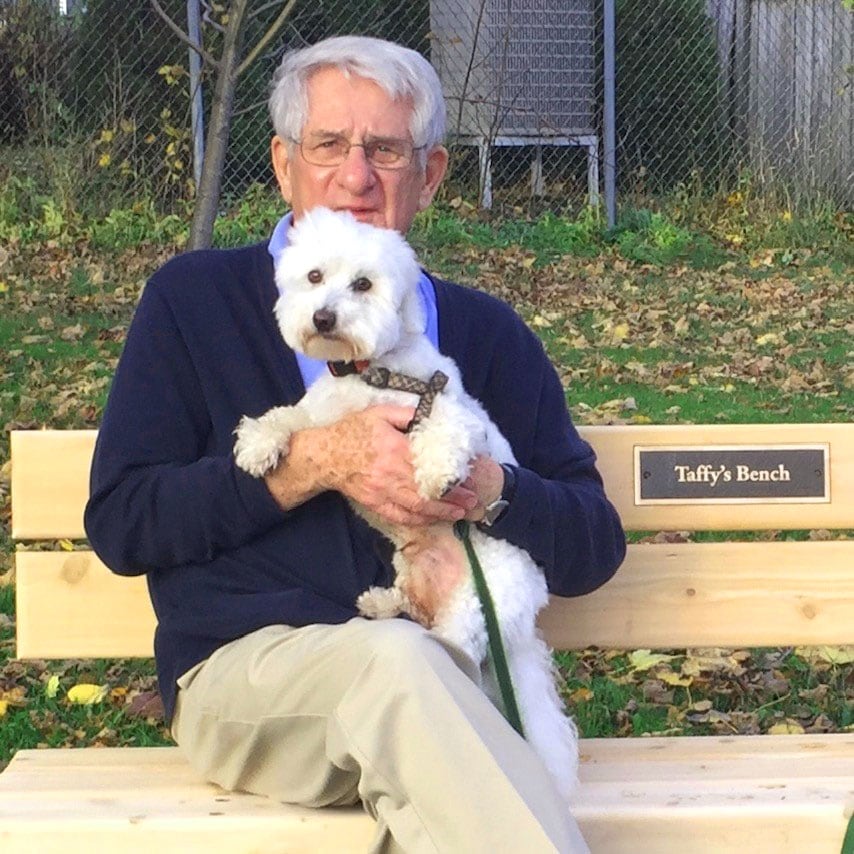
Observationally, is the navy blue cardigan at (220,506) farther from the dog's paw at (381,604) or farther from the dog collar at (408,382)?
the dog collar at (408,382)

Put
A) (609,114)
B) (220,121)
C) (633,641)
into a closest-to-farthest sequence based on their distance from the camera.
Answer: (633,641) → (220,121) → (609,114)

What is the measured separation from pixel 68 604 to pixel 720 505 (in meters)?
1.49

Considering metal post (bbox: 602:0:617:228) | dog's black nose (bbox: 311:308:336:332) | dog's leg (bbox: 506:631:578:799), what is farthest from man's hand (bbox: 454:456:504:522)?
metal post (bbox: 602:0:617:228)

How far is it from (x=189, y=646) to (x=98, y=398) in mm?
4451

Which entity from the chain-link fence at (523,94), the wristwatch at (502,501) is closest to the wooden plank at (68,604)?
the wristwatch at (502,501)

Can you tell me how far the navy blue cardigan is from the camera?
9.47 ft

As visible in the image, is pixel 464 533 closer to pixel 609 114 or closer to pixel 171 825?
pixel 171 825

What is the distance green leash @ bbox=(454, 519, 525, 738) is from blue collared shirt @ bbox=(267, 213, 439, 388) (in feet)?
1.43

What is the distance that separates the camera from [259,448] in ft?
9.38

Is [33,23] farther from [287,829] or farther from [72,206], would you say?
[287,829]

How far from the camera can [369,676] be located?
251cm

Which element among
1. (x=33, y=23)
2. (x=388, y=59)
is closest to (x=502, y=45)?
(x=33, y=23)

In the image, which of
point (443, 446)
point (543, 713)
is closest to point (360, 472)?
point (443, 446)

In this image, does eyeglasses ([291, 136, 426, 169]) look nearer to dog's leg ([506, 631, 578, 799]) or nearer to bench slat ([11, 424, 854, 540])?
bench slat ([11, 424, 854, 540])
